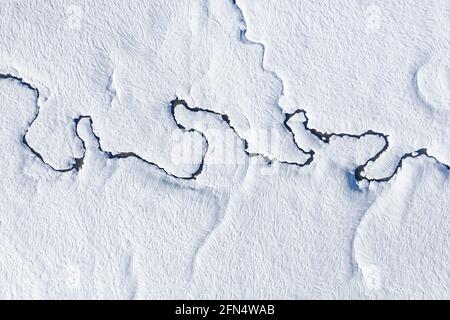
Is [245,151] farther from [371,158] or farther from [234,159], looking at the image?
[371,158]

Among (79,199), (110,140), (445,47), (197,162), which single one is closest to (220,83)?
(197,162)

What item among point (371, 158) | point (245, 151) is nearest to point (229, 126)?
point (245, 151)

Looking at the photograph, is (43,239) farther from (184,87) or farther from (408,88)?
(408,88)

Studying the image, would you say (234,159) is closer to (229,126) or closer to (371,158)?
(229,126)

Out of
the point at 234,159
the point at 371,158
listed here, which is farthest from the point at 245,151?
the point at 371,158
